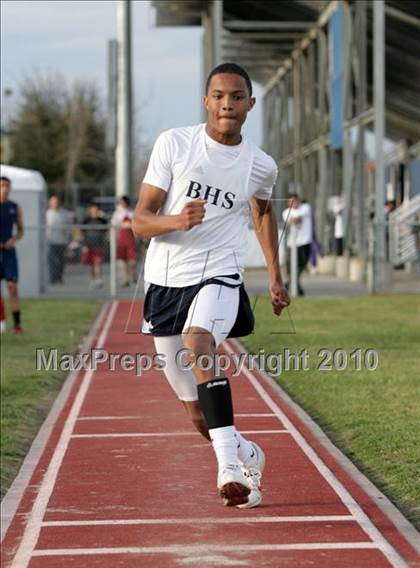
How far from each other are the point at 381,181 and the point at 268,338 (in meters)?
13.1

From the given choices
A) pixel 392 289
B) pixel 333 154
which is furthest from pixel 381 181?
pixel 333 154

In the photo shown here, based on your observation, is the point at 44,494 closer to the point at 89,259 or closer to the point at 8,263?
the point at 8,263

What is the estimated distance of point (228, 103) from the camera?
771 centimetres

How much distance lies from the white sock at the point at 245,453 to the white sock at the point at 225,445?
15cm

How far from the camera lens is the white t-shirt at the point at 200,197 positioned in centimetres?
771

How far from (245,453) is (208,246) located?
3.72 ft

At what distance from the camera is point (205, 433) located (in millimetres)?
8078

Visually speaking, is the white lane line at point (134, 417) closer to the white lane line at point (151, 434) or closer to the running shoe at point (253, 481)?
the white lane line at point (151, 434)

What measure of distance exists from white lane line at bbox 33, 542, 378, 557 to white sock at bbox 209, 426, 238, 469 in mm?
601

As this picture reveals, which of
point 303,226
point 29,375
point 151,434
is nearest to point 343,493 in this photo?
point 151,434

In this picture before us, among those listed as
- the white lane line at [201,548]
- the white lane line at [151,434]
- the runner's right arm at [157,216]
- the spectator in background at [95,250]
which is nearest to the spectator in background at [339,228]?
the spectator in background at [95,250]

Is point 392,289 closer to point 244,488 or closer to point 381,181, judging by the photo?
point 381,181

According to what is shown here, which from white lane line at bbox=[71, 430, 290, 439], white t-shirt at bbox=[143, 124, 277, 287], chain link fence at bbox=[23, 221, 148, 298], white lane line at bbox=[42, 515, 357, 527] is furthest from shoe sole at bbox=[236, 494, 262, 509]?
chain link fence at bbox=[23, 221, 148, 298]

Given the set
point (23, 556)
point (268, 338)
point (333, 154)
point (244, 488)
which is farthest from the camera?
point (333, 154)
